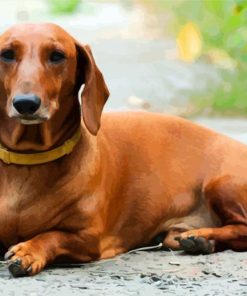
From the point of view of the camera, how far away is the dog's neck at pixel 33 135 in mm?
4293

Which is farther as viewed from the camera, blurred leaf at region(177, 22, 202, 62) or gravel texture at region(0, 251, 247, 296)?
blurred leaf at region(177, 22, 202, 62)

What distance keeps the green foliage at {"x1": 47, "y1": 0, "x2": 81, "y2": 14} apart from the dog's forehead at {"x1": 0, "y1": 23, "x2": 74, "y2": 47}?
8.27 metres

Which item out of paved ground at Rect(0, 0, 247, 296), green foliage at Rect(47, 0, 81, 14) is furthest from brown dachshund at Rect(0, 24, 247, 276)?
green foliage at Rect(47, 0, 81, 14)

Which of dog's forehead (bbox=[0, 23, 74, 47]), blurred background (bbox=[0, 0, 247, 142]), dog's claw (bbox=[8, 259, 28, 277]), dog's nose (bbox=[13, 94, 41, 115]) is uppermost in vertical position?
dog's forehead (bbox=[0, 23, 74, 47])

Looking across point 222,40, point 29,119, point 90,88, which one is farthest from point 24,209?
point 222,40

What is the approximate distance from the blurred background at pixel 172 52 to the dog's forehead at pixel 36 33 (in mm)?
1775

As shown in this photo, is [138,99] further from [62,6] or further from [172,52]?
[62,6]

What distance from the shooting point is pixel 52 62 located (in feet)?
13.8

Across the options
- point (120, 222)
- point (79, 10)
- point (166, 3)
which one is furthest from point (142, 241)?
point (79, 10)

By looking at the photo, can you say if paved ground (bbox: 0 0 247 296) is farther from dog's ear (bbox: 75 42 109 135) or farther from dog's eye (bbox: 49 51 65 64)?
dog's eye (bbox: 49 51 65 64)

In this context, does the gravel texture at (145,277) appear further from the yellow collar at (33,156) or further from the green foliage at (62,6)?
the green foliage at (62,6)

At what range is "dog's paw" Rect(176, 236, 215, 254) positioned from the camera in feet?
15.0

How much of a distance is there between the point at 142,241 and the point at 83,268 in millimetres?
499

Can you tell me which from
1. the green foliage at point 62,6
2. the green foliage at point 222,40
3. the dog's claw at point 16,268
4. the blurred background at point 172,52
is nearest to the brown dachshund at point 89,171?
the dog's claw at point 16,268
